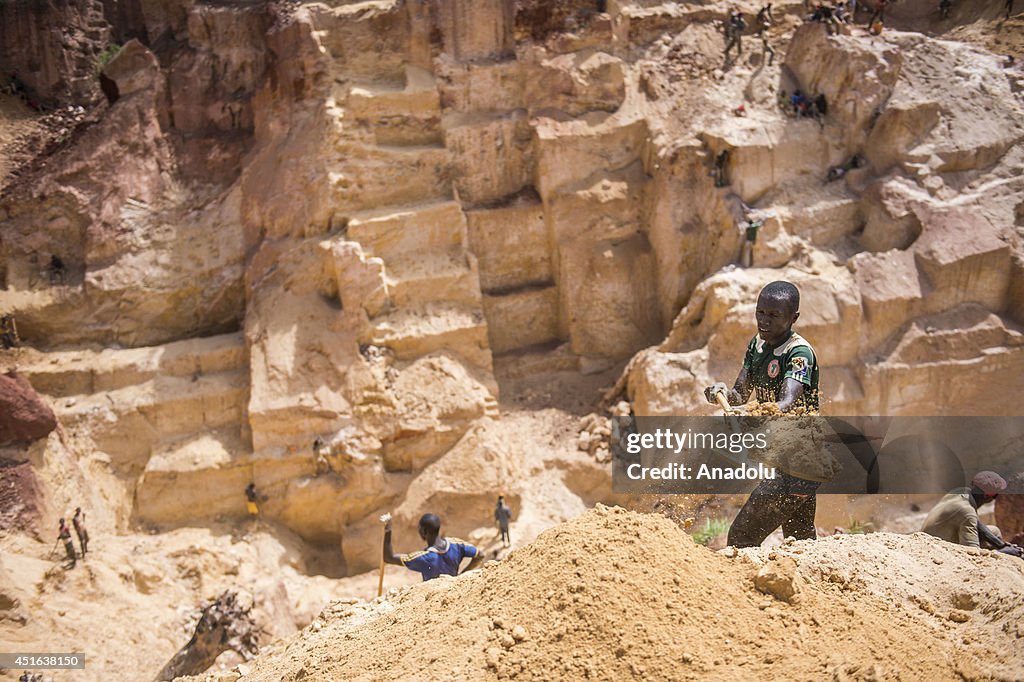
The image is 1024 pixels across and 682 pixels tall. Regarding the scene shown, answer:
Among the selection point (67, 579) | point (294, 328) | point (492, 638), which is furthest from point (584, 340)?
point (492, 638)

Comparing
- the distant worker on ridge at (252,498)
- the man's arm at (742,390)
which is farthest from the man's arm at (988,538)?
the distant worker on ridge at (252,498)

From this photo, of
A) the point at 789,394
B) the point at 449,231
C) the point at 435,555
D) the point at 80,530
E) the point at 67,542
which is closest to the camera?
the point at 789,394

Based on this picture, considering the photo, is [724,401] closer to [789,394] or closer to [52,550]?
[789,394]

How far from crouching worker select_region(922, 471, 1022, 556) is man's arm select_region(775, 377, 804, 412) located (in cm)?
169

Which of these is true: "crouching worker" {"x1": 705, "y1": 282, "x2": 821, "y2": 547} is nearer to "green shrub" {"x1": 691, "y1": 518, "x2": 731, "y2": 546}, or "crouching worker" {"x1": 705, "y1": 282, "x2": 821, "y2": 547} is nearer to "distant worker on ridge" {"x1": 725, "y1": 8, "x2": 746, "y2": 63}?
"green shrub" {"x1": 691, "y1": 518, "x2": 731, "y2": 546}

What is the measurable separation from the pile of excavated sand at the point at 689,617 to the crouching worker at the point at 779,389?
0.39 m

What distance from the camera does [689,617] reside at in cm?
378

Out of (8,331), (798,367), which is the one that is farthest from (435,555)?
(8,331)

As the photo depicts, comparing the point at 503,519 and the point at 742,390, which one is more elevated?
the point at 742,390

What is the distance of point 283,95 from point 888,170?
922 centimetres

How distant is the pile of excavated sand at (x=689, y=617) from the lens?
3605mm

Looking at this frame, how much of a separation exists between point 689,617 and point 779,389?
179 cm

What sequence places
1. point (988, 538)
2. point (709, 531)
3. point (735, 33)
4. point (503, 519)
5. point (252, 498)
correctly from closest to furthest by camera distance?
point (988, 538) → point (709, 531) → point (503, 519) → point (252, 498) → point (735, 33)
